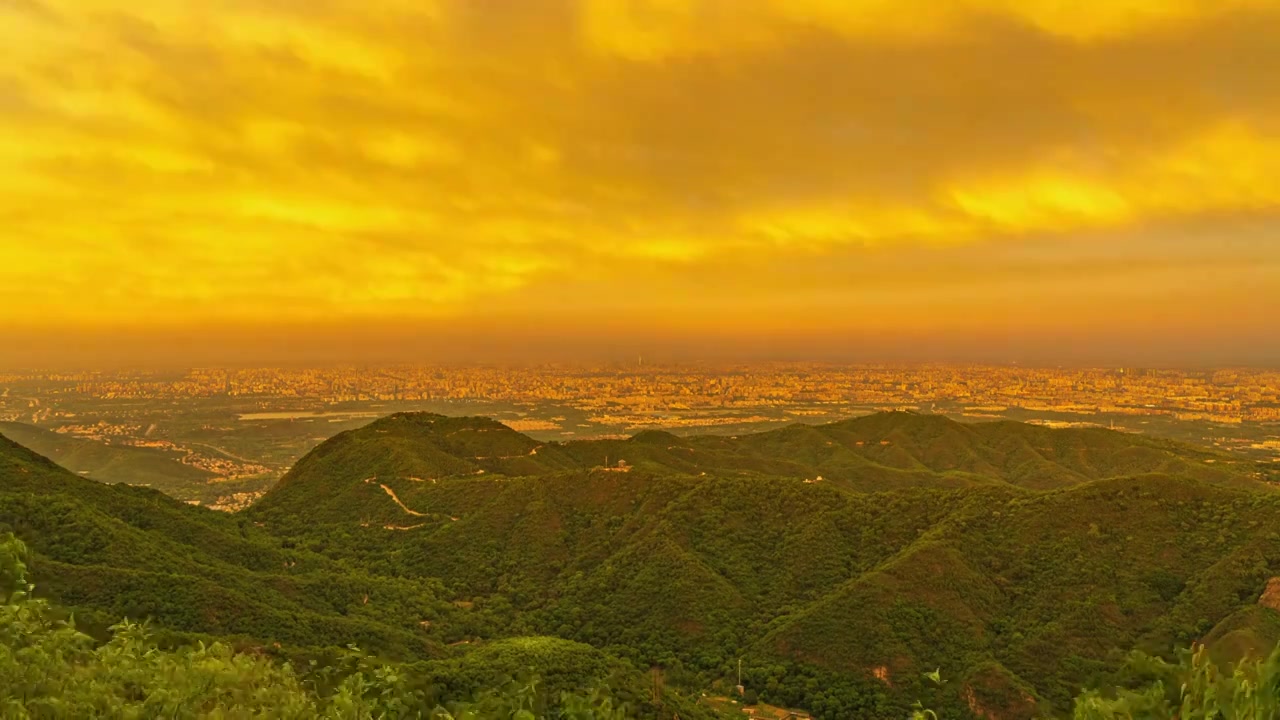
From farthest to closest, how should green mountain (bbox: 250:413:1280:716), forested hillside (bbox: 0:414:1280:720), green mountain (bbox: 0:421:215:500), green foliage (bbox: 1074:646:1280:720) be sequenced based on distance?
green mountain (bbox: 0:421:215:500), green mountain (bbox: 250:413:1280:716), forested hillside (bbox: 0:414:1280:720), green foliage (bbox: 1074:646:1280:720)

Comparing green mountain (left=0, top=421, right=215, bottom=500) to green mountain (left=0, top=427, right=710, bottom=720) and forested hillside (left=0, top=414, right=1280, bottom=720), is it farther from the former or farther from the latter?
green mountain (left=0, top=427, right=710, bottom=720)

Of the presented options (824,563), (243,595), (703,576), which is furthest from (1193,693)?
(824,563)

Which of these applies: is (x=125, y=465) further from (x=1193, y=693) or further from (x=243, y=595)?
(x=1193, y=693)

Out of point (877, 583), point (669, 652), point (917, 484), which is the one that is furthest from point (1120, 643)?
point (917, 484)

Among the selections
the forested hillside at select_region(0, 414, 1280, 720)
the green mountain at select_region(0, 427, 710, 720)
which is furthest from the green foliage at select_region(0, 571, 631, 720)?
the forested hillside at select_region(0, 414, 1280, 720)

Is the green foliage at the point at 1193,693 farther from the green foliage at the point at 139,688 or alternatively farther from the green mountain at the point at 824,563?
the green mountain at the point at 824,563

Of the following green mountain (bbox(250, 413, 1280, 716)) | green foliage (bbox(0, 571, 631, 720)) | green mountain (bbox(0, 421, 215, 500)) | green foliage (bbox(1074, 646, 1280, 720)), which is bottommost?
green mountain (bbox(0, 421, 215, 500))

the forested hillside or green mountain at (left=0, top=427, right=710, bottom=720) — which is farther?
the forested hillside

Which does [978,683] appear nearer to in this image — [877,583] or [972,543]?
[877,583]
